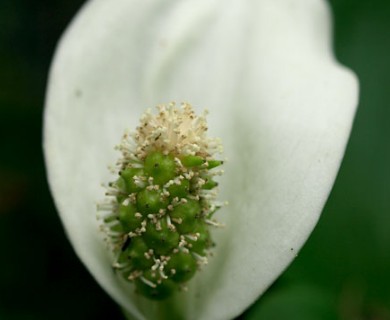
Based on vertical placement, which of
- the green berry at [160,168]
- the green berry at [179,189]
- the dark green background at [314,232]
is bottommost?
the dark green background at [314,232]

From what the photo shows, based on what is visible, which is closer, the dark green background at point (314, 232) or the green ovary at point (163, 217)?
the green ovary at point (163, 217)

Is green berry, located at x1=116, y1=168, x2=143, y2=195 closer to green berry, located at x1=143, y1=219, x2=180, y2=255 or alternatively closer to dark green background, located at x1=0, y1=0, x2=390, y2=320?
green berry, located at x1=143, y1=219, x2=180, y2=255

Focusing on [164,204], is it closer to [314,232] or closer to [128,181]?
[128,181]

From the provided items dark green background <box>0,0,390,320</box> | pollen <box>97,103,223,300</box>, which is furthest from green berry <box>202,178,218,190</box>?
dark green background <box>0,0,390,320</box>

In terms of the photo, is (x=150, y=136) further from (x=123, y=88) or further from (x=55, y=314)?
(x=55, y=314)

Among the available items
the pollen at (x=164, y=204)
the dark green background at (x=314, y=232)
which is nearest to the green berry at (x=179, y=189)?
the pollen at (x=164, y=204)

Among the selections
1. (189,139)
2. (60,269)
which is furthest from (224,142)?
(60,269)

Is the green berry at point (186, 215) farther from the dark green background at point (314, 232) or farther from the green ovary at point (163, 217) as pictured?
the dark green background at point (314, 232)
